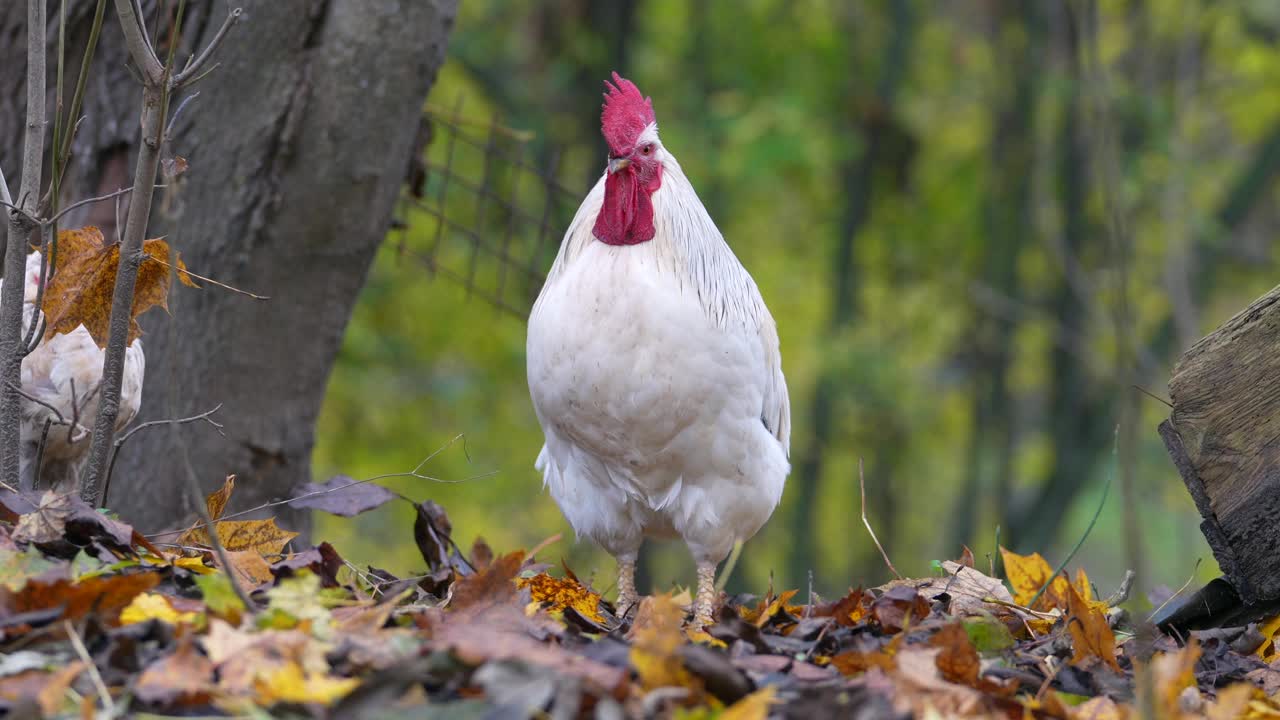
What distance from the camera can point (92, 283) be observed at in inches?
125

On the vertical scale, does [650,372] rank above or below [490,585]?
above

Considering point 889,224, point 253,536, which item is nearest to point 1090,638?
point 253,536

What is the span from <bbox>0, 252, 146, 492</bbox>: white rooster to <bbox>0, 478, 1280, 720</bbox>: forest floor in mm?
805

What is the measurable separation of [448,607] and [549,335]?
1.00 meters

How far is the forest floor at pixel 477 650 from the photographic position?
2.15 meters

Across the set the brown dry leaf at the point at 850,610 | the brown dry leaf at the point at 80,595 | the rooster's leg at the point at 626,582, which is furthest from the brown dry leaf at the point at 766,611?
the brown dry leaf at the point at 80,595

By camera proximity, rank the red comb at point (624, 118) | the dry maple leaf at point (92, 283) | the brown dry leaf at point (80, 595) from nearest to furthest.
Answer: the brown dry leaf at point (80, 595)
the dry maple leaf at point (92, 283)
the red comb at point (624, 118)

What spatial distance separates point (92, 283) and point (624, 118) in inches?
64.2

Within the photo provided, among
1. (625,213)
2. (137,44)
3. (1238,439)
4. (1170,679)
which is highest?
(137,44)

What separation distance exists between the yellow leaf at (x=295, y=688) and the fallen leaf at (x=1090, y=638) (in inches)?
67.4

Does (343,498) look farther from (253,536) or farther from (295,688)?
(295,688)

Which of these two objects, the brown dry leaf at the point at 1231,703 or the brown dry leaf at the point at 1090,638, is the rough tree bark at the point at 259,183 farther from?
the brown dry leaf at the point at 1231,703

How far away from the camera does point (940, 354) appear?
51.5 feet

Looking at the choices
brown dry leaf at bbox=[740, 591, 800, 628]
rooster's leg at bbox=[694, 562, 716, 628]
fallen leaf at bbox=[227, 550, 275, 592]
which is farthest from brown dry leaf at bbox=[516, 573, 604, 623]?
fallen leaf at bbox=[227, 550, 275, 592]
